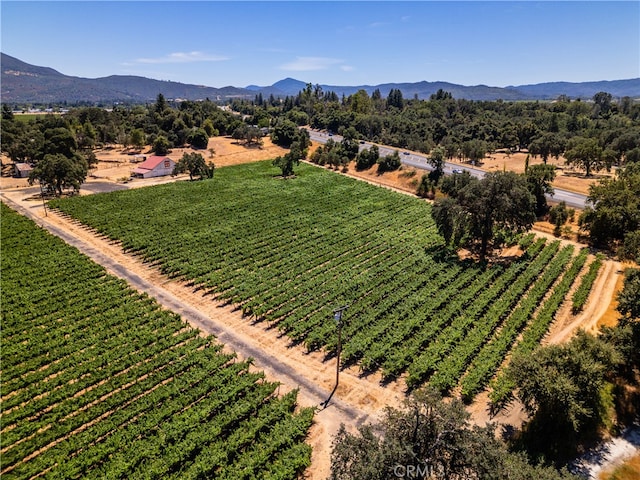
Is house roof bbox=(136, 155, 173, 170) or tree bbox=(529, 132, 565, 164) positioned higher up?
tree bbox=(529, 132, 565, 164)

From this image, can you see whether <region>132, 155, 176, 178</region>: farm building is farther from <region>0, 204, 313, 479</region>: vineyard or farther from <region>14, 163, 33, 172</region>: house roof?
<region>0, 204, 313, 479</region>: vineyard

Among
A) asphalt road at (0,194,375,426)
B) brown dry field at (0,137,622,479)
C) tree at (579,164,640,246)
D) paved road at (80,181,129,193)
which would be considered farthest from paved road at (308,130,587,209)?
paved road at (80,181,129,193)

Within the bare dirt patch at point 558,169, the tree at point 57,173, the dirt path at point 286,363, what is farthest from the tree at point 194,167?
the bare dirt patch at point 558,169

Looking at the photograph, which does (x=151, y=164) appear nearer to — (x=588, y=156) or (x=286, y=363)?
(x=286, y=363)

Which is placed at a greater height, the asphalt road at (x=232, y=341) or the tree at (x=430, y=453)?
the tree at (x=430, y=453)

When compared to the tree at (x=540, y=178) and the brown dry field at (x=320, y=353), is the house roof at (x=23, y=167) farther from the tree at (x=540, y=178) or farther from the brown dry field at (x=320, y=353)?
the tree at (x=540, y=178)

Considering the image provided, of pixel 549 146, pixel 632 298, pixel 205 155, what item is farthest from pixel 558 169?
pixel 205 155
